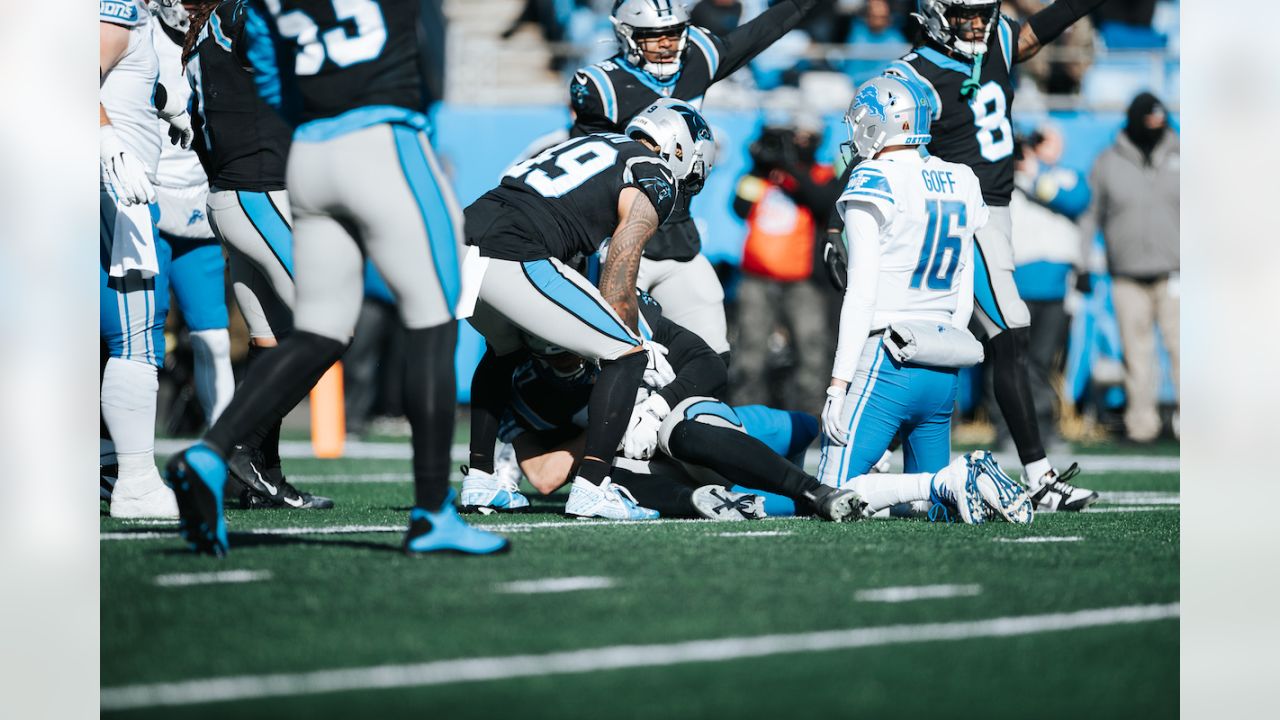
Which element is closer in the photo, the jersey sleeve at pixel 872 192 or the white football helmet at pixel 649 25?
the jersey sleeve at pixel 872 192

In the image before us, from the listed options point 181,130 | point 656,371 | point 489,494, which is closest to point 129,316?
point 181,130

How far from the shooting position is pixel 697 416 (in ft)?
16.7

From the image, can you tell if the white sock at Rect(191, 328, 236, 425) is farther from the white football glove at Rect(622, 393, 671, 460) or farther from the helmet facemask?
the helmet facemask

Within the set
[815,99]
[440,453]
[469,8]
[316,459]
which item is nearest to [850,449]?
[440,453]

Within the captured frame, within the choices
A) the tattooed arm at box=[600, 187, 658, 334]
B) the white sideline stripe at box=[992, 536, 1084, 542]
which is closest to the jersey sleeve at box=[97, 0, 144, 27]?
the tattooed arm at box=[600, 187, 658, 334]

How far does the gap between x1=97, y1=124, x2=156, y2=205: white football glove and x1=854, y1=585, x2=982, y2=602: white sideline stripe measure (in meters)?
2.59

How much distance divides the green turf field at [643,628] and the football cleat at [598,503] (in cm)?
47

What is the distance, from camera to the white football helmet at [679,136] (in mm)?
5234

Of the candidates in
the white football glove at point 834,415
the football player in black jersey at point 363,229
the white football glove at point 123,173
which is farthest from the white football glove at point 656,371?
the white football glove at point 123,173

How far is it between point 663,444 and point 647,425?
3.9 inches

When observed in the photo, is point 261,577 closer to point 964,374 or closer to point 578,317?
point 578,317

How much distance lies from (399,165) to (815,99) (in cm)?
778

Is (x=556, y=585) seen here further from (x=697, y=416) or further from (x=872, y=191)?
(x=872, y=191)

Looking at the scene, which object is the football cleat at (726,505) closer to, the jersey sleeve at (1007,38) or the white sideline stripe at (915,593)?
the white sideline stripe at (915,593)
